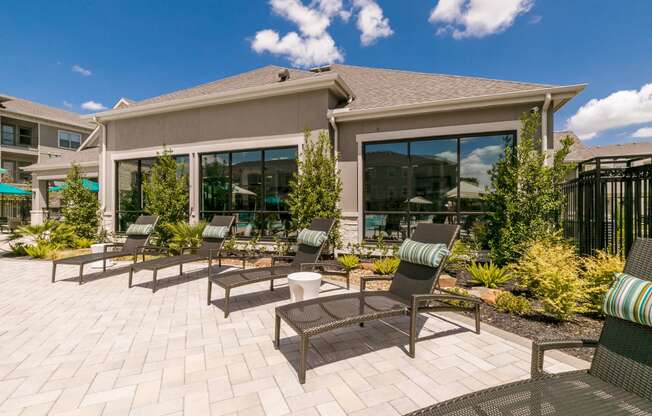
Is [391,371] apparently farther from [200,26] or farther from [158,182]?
[200,26]

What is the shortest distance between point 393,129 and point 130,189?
382 inches

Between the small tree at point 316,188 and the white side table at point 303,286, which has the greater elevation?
the small tree at point 316,188

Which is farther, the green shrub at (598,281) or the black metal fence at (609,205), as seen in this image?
the black metal fence at (609,205)

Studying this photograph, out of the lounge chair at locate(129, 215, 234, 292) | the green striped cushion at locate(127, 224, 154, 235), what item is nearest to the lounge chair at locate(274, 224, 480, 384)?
the lounge chair at locate(129, 215, 234, 292)

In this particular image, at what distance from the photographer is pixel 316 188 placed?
7.92 metres

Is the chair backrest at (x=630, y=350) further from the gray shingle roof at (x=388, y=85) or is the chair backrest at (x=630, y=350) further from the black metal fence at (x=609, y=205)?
the gray shingle roof at (x=388, y=85)

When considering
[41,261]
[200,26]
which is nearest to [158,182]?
[41,261]

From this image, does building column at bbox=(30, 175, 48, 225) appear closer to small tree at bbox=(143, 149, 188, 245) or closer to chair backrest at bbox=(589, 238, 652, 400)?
small tree at bbox=(143, 149, 188, 245)

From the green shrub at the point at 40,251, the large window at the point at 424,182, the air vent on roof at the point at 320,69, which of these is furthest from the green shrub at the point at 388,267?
the green shrub at the point at 40,251

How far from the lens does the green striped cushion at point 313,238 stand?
5.79 m

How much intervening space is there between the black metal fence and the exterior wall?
2181mm

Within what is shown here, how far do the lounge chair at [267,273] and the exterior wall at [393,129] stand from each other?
2436mm

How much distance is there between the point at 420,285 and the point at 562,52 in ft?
45.8

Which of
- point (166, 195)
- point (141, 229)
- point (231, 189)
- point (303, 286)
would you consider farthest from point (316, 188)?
point (166, 195)
